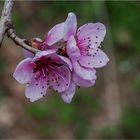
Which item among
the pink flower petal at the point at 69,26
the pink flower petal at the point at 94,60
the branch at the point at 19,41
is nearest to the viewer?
the branch at the point at 19,41

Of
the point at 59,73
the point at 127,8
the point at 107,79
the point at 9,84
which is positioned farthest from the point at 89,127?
the point at 59,73

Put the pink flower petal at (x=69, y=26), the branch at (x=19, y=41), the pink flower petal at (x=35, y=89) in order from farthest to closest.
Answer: the pink flower petal at (x=35, y=89)
the pink flower petal at (x=69, y=26)
the branch at (x=19, y=41)

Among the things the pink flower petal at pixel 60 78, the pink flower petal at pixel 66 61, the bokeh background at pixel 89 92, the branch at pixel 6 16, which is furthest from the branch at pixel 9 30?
the bokeh background at pixel 89 92

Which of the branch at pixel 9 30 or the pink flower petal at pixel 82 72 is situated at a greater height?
the branch at pixel 9 30

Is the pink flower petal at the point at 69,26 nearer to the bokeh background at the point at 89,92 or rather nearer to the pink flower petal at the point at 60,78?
the pink flower petal at the point at 60,78

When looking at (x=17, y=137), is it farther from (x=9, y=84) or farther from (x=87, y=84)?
(x=87, y=84)

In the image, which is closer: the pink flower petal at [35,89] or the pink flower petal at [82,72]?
the pink flower petal at [82,72]

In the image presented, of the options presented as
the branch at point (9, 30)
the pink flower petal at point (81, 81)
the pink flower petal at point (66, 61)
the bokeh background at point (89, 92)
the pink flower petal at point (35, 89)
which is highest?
the branch at point (9, 30)

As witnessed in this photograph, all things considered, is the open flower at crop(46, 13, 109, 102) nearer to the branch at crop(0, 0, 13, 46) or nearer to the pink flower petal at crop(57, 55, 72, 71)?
the pink flower petal at crop(57, 55, 72, 71)
